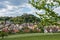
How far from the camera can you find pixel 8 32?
478 inches

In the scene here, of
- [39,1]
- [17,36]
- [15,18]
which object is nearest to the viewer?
[39,1]

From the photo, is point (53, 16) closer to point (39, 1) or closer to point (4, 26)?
point (39, 1)

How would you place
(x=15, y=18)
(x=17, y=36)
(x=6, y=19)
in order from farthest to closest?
(x=17, y=36), (x=6, y=19), (x=15, y=18)

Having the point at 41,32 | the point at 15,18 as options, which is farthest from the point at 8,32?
the point at 15,18

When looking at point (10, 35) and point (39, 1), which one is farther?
point (10, 35)

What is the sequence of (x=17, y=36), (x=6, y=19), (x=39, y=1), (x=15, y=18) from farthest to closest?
(x=17, y=36) < (x=6, y=19) < (x=15, y=18) < (x=39, y=1)

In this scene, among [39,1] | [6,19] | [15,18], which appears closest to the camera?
[39,1]

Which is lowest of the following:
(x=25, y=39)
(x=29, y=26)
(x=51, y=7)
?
(x=25, y=39)

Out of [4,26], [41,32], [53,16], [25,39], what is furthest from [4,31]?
[53,16]

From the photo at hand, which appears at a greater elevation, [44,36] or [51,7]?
[51,7]

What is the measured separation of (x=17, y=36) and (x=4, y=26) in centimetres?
111

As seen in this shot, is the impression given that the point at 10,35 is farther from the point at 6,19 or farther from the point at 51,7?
the point at 51,7

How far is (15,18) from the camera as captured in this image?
8234 mm

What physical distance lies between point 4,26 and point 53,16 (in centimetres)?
594
